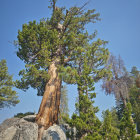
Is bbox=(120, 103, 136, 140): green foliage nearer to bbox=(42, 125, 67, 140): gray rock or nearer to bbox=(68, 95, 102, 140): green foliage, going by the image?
bbox=(68, 95, 102, 140): green foliage

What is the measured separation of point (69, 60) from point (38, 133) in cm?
648

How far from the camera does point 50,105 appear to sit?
27.3ft

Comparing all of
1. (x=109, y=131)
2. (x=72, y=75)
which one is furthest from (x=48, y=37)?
(x=109, y=131)

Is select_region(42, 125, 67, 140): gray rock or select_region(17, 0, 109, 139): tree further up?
select_region(17, 0, 109, 139): tree

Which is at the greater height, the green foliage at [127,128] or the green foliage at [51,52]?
the green foliage at [51,52]

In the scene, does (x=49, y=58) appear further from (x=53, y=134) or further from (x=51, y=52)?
(x=53, y=134)

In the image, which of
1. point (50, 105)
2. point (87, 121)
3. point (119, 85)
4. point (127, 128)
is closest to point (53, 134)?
point (50, 105)

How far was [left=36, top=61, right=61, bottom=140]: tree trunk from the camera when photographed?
7.71m

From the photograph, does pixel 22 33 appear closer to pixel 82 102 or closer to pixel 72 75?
pixel 72 75

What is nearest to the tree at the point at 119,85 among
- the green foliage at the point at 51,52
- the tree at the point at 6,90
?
the green foliage at the point at 51,52

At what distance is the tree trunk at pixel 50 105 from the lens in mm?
7711

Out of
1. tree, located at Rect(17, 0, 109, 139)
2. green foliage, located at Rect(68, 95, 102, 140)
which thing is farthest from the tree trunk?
green foliage, located at Rect(68, 95, 102, 140)

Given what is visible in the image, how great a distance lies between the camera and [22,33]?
374 inches

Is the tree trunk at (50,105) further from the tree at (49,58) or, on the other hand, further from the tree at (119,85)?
the tree at (119,85)
